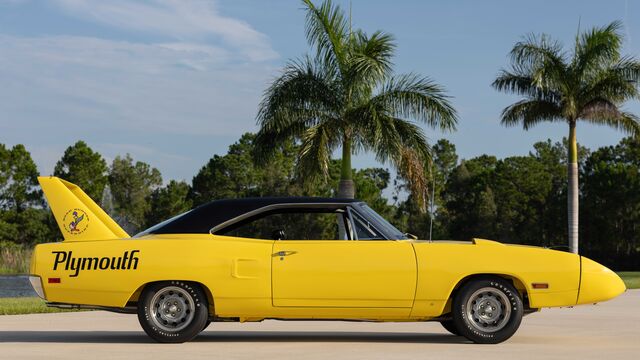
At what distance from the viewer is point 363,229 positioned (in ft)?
38.4

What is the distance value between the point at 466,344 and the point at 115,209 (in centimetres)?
9078

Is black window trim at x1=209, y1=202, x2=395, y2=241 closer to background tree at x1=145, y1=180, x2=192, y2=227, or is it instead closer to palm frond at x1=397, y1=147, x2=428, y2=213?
palm frond at x1=397, y1=147, x2=428, y2=213

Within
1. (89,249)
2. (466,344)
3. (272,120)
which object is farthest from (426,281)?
(272,120)

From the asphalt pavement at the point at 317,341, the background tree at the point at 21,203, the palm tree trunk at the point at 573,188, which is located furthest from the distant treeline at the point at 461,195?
the asphalt pavement at the point at 317,341

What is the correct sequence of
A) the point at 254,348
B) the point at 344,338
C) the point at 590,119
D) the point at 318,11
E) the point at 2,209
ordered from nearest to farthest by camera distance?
the point at 254,348, the point at 344,338, the point at 318,11, the point at 590,119, the point at 2,209

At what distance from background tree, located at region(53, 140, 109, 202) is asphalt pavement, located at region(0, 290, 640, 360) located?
255 ft

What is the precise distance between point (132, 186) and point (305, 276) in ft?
324

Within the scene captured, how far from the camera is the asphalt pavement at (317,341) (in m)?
10.4

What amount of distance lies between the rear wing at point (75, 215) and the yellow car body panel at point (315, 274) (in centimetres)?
43

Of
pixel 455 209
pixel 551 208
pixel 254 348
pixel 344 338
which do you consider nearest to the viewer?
pixel 254 348

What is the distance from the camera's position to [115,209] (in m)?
99.9

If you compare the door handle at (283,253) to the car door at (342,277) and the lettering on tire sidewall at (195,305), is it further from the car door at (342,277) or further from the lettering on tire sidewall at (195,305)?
the lettering on tire sidewall at (195,305)

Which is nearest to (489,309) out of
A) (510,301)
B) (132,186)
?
(510,301)

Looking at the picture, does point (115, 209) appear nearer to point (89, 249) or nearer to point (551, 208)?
point (551, 208)
